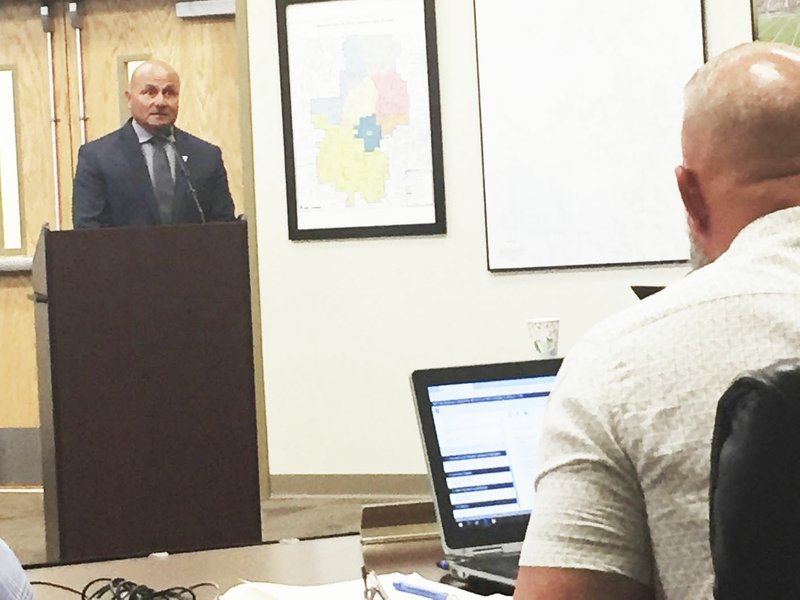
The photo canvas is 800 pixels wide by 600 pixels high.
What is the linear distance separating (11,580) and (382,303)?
3.48 m

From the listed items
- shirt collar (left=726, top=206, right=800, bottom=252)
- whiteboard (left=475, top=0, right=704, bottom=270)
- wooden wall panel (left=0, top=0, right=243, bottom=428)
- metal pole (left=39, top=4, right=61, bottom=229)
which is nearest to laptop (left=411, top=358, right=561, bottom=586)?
shirt collar (left=726, top=206, right=800, bottom=252)

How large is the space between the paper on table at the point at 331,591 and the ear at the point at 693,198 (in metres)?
0.55

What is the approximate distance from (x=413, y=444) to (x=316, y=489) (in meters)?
0.47

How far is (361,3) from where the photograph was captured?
15.0 feet

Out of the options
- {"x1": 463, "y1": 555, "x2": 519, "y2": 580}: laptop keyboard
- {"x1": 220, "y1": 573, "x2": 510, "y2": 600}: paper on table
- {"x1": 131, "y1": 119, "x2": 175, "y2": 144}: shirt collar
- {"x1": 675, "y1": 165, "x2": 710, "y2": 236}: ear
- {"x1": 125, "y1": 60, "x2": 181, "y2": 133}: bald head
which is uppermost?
{"x1": 125, "y1": 60, "x2": 181, "y2": 133}: bald head

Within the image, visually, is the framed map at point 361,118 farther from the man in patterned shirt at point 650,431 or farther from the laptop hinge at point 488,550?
the man in patterned shirt at point 650,431

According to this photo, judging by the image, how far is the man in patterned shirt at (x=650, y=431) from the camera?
86 centimetres

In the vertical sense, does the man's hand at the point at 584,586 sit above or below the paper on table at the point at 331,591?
above

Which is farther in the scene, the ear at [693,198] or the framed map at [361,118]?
the framed map at [361,118]

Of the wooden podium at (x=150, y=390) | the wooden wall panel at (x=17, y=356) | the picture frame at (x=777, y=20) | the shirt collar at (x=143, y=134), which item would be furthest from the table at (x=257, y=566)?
the wooden wall panel at (x=17, y=356)

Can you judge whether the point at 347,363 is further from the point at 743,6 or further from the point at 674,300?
the point at 674,300

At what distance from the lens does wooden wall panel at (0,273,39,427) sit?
5.04 meters

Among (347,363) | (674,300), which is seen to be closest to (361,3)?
(347,363)

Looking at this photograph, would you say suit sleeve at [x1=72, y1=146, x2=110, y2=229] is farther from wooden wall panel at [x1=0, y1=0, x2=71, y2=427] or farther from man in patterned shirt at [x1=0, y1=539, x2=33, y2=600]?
man in patterned shirt at [x1=0, y1=539, x2=33, y2=600]
